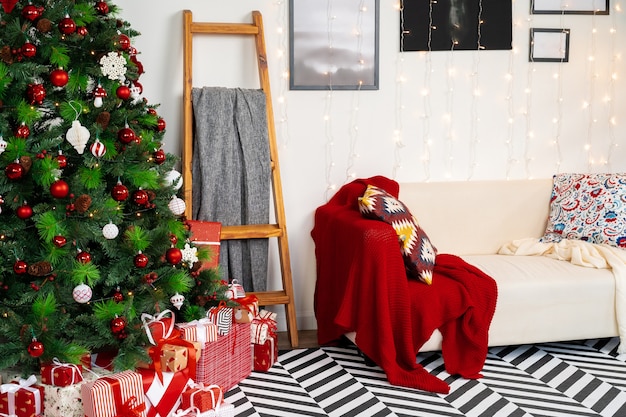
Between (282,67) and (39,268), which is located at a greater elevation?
(282,67)

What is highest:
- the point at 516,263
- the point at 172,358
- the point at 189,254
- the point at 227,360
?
the point at 189,254

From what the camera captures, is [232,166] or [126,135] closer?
[126,135]

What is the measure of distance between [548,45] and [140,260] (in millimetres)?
2534

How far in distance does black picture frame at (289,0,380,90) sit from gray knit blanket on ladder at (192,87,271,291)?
0.33 meters

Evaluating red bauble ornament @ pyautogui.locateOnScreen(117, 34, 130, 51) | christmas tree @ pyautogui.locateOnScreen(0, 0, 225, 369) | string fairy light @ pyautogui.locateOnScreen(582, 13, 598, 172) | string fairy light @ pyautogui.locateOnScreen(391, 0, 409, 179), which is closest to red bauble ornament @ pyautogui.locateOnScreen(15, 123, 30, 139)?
christmas tree @ pyautogui.locateOnScreen(0, 0, 225, 369)

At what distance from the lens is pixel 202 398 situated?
8.29 ft

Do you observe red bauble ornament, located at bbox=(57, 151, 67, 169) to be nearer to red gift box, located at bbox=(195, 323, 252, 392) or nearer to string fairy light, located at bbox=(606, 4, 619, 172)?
red gift box, located at bbox=(195, 323, 252, 392)

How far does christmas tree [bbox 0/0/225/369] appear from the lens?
2.36 meters

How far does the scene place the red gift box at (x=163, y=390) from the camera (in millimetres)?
2461

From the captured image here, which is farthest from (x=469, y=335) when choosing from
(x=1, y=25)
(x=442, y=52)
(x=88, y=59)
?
(x=1, y=25)

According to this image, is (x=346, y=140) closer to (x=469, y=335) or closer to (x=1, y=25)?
(x=469, y=335)

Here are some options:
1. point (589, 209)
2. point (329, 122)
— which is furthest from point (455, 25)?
point (589, 209)

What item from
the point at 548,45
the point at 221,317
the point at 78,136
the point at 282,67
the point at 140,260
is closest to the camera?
the point at 78,136

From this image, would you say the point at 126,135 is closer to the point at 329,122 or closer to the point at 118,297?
the point at 118,297
